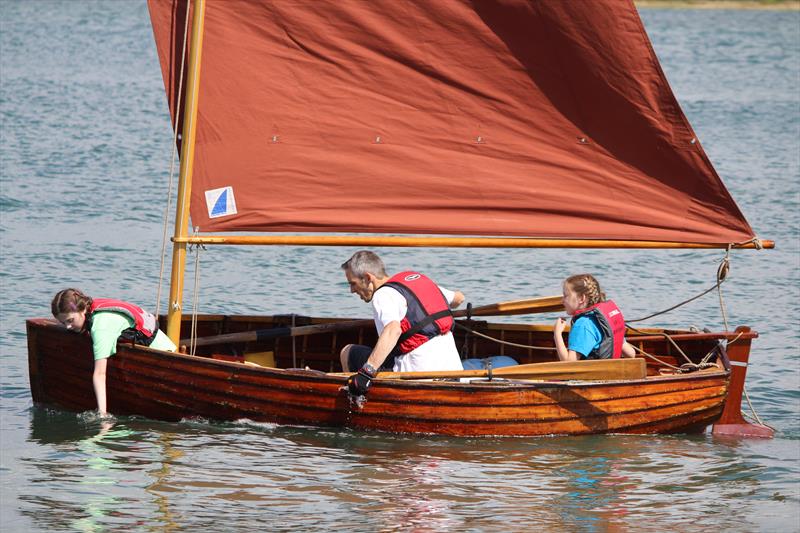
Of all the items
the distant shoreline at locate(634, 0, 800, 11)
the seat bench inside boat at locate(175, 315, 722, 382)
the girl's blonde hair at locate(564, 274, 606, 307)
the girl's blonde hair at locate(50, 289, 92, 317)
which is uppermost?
the distant shoreline at locate(634, 0, 800, 11)

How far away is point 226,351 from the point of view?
34.3ft

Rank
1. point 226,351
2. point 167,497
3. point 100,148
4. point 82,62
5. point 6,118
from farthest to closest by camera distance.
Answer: point 82,62 → point 6,118 → point 100,148 → point 226,351 → point 167,497

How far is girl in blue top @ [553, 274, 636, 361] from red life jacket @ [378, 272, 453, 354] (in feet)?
2.88

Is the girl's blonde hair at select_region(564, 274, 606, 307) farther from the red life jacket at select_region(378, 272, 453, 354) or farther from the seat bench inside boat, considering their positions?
the seat bench inside boat

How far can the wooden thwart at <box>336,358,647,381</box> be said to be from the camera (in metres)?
8.99

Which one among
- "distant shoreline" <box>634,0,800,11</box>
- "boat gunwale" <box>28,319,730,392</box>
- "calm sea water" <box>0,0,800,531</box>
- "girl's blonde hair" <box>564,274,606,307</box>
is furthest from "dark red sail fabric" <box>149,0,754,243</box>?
"distant shoreline" <box>634,0,800,11</box>

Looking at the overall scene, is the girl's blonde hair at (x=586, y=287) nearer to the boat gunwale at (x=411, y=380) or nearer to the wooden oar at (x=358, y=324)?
the boat gunwale at (x=411, y=380)

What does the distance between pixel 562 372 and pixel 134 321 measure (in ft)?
10.1

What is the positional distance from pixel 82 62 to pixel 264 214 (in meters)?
24.2

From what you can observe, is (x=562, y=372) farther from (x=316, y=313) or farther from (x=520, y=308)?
(x=316, y=313)

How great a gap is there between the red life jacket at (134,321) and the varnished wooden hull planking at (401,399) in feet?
0.34

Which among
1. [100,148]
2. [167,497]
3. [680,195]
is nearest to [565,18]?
[680,195]

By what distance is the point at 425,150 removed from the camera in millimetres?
9766

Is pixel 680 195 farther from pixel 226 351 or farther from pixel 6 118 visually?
pixel 6 118
